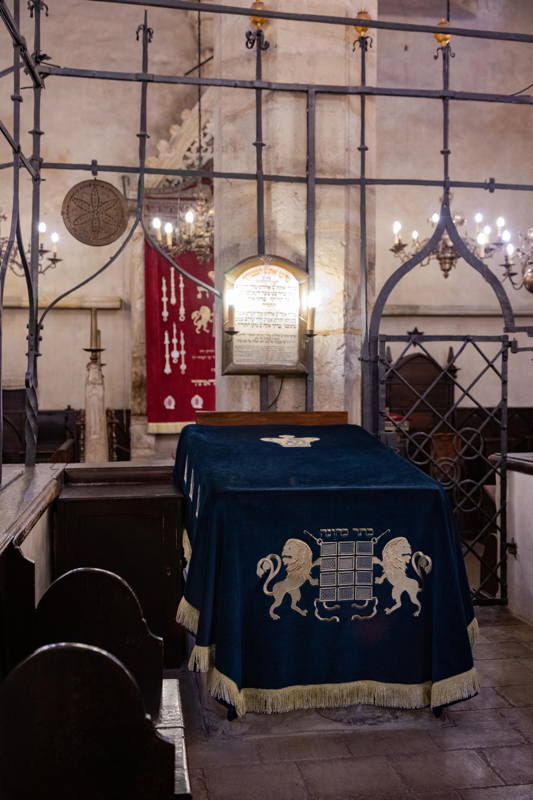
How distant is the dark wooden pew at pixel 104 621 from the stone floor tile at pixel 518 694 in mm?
1678

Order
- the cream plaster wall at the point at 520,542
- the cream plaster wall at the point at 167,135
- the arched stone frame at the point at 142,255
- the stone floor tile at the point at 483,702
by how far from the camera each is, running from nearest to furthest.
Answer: the stone floor tile at the point at 483,702 → the cream plaster wall at the point at 520,542 → the arched stone frame at the point at 142,255 → the cream plaster wall at the point at 167,135

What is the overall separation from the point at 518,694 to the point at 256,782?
124 cm

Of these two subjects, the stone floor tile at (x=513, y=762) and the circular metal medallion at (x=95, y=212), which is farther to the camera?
the circular metal medallion at (x=95, y=212)

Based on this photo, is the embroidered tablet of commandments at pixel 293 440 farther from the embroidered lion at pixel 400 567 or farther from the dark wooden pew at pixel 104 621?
the dark wooden pew at pixel 104 621

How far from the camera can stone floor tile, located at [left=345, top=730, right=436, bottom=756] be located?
262 cm

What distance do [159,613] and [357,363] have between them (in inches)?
68.1

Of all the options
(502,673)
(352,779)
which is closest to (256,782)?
(352,779)

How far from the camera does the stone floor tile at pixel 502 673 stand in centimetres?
322

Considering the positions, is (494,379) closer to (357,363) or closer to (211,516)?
(357,363)

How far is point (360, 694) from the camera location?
2.69 meters

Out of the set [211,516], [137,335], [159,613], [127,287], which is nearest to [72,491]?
[159,613]

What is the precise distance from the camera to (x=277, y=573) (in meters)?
2.65

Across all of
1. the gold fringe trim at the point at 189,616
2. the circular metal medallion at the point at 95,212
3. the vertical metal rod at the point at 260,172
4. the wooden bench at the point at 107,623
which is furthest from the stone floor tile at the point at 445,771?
the circular metal medallion at the point at 95,212

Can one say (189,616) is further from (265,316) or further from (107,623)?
(265,316)
